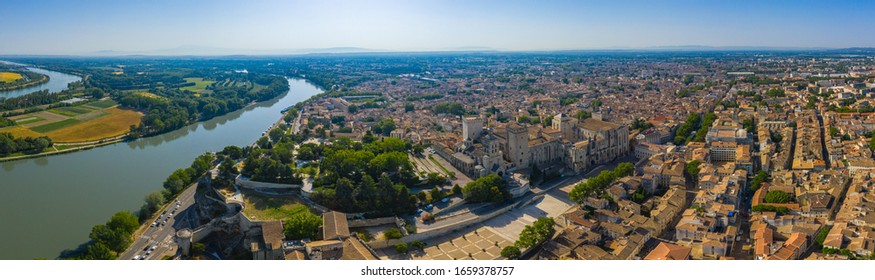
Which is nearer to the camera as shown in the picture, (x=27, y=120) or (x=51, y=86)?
(x=27, y=120)

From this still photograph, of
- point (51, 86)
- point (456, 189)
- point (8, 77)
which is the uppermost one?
point (8, 77)

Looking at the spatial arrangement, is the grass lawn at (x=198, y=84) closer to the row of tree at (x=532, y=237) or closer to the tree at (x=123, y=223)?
the tree at (x=123, y=223)

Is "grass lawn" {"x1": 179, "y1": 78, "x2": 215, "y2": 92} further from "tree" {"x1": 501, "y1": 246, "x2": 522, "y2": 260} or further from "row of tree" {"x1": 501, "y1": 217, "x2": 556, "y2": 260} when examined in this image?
"tree" {"x1": 501, "y1": 246, "x2": 522, "y2": 260}

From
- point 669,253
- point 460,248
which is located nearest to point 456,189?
point 460,248

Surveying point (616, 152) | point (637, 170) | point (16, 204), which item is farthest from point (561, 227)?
point (16, 204)

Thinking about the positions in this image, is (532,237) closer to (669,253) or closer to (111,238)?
(669,253)

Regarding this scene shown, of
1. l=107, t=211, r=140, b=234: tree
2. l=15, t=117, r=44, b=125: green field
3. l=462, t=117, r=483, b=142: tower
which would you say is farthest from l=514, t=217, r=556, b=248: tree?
l=15, t=117, r=44, b=125: green field

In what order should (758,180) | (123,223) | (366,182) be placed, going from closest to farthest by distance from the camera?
(123,223)
(366,182)
(758,180)
